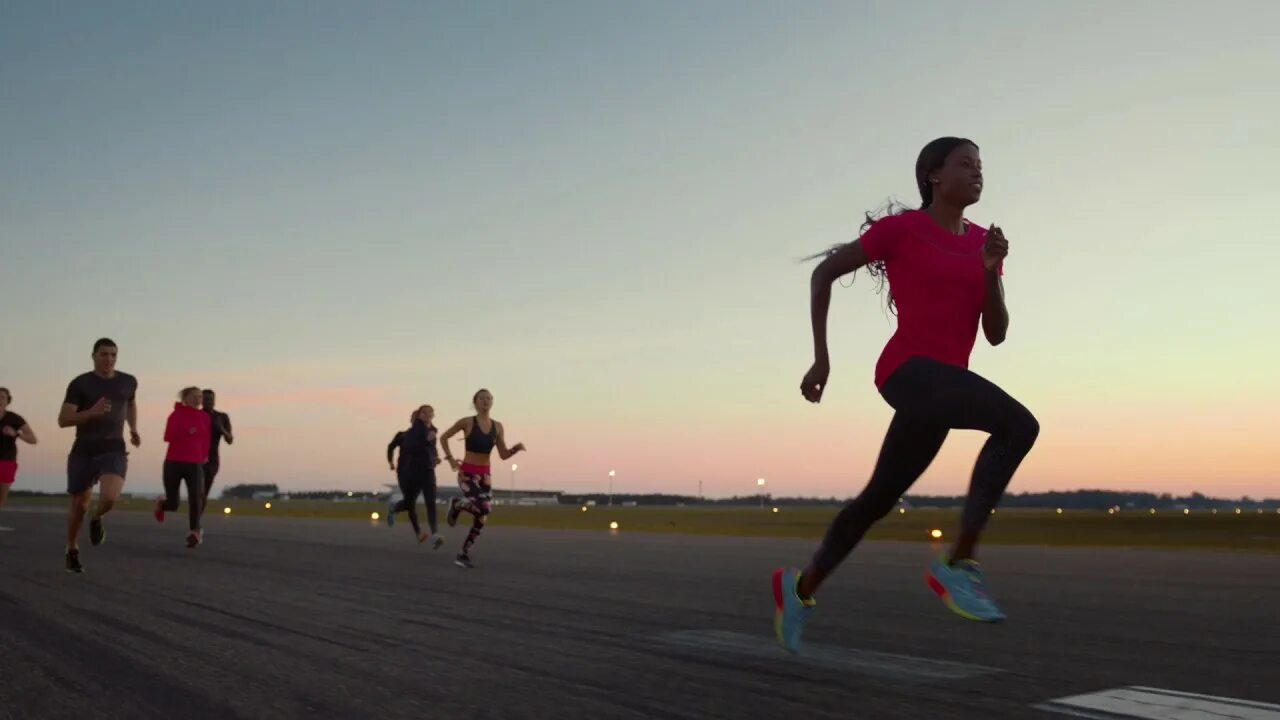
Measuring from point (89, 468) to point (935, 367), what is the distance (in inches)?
334

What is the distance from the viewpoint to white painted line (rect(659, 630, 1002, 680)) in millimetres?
4195

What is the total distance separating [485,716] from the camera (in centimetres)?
338

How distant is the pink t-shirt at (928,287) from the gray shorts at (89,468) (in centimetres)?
807

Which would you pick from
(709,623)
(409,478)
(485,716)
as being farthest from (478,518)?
(485,716)

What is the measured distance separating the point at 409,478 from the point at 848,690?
44.3ft

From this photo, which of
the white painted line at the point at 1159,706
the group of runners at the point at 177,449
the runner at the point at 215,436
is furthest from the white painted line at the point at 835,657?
the runner at the point at 215,436

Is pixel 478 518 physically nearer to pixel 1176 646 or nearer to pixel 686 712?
pixel 1176 646

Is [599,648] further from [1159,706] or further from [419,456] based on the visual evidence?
[419,456]

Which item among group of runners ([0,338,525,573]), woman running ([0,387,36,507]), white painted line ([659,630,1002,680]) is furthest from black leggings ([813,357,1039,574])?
woman running ([0,387,36,507])

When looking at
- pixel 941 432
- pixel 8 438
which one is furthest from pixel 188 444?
pixel 941 432

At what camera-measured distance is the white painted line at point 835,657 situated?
420 centimetres

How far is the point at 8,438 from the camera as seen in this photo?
1301cm

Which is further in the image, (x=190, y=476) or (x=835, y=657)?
(x=190, y=476)

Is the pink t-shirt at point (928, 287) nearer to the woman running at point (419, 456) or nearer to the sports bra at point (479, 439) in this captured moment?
the sports bra at point (479, 439)
